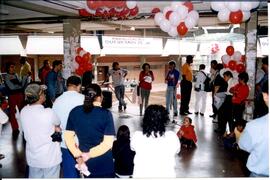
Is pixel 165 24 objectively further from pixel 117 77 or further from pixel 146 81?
pixel 117 77

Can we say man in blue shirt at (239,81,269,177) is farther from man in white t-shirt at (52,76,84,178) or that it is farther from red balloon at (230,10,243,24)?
red balloon at (230,10,243,24)

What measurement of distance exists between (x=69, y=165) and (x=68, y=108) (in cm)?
61

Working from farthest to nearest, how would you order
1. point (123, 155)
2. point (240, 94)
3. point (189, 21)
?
point (240, 94)
point (189, 21)
point (123, 155)

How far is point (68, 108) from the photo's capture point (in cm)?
336

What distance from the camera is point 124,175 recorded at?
385 centimetres

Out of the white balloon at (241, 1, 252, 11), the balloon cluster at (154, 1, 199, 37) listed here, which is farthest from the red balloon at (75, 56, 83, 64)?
the white balloon at (241, 1, 252, 11)

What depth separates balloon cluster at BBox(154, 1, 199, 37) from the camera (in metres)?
5.27

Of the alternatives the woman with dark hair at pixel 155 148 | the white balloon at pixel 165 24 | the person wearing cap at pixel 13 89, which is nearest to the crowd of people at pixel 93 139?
the woman with dark hair at pixel 155 148

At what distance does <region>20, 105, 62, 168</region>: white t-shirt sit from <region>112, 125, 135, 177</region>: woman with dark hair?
2.93 ft

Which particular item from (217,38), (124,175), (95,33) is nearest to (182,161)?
(124,175)

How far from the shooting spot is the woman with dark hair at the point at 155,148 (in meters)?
2.56

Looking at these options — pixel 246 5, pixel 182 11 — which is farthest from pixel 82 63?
pixel 246 5

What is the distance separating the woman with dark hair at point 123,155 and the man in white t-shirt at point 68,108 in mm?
619

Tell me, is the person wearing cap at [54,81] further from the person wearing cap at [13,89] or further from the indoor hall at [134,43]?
the indoor hall at [134,43]
